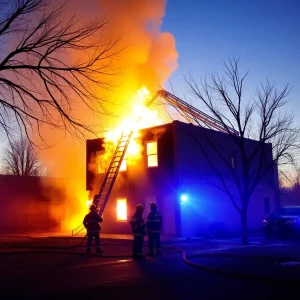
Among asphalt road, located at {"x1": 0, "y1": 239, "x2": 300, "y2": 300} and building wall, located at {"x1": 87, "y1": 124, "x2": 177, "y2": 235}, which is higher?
building wall, located at {"x1": 87, "y1": 124, "x2": 177, "y2": 235}

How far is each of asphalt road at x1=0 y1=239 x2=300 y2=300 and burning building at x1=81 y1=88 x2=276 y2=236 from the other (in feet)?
27.5

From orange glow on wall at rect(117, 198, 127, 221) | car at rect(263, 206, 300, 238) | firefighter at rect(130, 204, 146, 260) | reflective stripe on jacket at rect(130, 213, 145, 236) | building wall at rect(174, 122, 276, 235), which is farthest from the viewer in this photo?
orange glow on wall at rect(117, 198, 127, 221)

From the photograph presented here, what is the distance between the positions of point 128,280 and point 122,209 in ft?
49.2

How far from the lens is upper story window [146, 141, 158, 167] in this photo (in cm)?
2197

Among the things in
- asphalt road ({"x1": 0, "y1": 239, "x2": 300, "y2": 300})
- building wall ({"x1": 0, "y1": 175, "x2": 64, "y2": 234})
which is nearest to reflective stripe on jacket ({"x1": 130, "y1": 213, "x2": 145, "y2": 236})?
asphalt road ({"x1": 0, "y1": 239, "x2": 300, "y2": 300})

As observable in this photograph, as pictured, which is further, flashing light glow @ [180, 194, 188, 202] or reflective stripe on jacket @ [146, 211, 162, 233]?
flashing light glow @ [180, 194, 188, 202]

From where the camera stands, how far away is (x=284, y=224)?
18.5m

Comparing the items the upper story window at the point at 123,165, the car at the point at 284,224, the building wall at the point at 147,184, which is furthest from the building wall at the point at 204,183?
the upper story window at the point at 123,165

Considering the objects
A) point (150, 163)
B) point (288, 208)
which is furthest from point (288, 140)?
point (150, 163)

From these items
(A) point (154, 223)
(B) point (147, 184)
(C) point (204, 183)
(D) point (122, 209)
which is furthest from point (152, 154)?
(A) point (154, 223)

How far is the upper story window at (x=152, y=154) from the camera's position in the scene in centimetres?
2197

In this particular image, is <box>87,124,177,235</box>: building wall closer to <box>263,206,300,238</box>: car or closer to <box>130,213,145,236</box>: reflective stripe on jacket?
<box>263,206,300,238</box>: car

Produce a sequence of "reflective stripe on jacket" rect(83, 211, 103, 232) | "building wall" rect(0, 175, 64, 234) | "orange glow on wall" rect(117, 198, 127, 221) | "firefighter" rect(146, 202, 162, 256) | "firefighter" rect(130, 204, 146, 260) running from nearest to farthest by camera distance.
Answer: "firefighter" rect(130, 204, 146, 260) < "firefighter" rect(146, 202, 162, 256) < "reflective stripe on jacket" rect(83, 211, 103, 232) < "orange glow on wall" rect(117, 198, 127, 221) < "building wall" rect(0, 175, 64, 234)

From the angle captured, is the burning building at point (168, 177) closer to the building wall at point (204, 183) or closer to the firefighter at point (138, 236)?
the building wall at point (204, 183)
